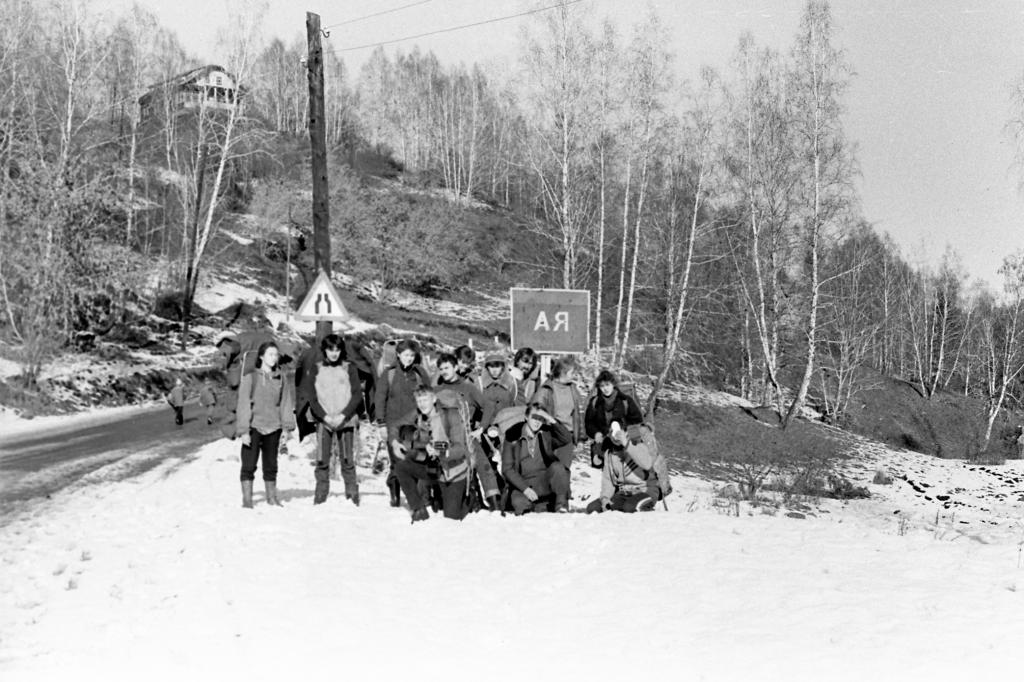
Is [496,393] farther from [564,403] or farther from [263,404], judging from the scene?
[263,404]

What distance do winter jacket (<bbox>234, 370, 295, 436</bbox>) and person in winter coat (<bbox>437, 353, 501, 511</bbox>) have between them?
5.58ft

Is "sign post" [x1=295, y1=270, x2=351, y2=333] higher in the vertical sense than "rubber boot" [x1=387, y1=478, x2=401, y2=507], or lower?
→ higher

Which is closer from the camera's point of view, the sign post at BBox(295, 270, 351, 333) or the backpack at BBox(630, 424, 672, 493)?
the backpack at BBox(630, 424, 672, 493)

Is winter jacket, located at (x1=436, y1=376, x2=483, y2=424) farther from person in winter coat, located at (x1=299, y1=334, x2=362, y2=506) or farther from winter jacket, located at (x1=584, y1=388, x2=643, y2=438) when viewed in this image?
winter jacket, located at (x1=584, y1=388, x2=643, y2=438)

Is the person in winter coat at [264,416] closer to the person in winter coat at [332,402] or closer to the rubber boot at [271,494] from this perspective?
the rubber boot at [271,494]

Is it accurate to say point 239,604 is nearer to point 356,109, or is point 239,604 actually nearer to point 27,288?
point 27,288

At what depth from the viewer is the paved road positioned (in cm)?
945

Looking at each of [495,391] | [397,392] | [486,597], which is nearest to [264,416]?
[397,392]

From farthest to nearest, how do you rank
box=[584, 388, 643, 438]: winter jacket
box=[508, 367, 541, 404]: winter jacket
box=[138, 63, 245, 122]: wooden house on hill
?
box=[138, 63, 245, 122]: wooden house on hill
box=[508, 367, 541, 404]: winter jacket
box=[584, 388, 643, 438]: winter jacket

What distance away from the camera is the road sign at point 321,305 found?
9680 millimetres

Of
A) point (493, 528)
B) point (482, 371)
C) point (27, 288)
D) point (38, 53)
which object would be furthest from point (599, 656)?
point (38, 53)

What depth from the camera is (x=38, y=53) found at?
80.7ft

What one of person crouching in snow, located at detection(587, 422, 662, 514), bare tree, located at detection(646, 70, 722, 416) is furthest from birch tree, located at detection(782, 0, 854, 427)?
person crouching in snow, located at detection(587, 422, 662, 514)

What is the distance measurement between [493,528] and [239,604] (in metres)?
2.95
